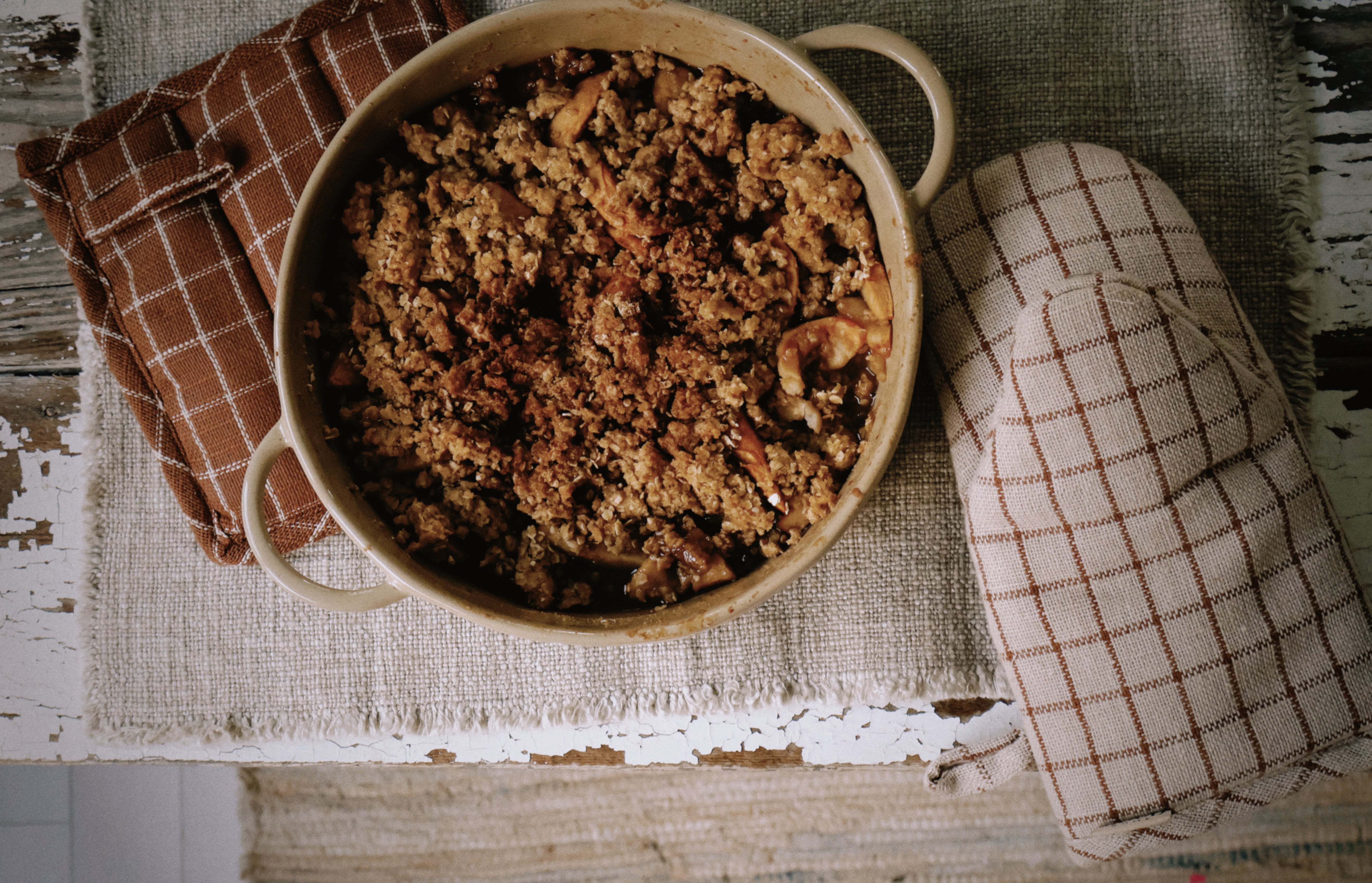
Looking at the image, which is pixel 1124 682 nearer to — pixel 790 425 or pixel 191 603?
pixel 790 425

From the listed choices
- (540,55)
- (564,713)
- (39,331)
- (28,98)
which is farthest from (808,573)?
(28,98)

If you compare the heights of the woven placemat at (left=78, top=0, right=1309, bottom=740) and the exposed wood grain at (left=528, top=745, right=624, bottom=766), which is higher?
the woven placemat at (left=78, top=0, right=1309, bottom=740)

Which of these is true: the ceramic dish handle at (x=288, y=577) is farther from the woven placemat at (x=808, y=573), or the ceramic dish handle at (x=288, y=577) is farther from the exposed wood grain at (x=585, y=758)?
the exposed wood grain at (x=585, y=758)

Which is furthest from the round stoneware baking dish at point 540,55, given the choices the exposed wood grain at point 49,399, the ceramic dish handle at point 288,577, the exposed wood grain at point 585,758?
the exposed wood grain at point 49,399

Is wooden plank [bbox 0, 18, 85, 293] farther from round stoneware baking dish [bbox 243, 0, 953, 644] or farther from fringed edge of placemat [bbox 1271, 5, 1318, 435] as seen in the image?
fringed edge of placemat [bbox 1271, 5, 1318, 435]

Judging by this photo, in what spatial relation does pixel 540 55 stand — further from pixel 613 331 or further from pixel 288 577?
pixel 288 577

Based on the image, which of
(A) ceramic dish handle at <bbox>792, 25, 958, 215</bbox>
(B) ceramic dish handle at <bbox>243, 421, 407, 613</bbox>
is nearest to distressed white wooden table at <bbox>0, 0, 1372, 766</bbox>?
(B) ceramic dish handle at <bbox>243, 421, 407, 613</bbox>
